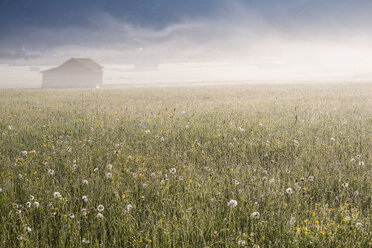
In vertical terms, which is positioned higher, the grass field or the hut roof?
the hut roof

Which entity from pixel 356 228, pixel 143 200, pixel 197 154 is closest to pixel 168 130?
pixel 197 154

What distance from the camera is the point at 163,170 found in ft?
15.7

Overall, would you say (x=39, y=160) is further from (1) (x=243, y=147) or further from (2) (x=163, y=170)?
(1) (x=243, y=147)

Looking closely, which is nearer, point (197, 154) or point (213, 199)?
point (213, 199)

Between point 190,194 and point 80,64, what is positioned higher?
point 80,64

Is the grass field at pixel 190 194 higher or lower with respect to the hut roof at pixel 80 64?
lower

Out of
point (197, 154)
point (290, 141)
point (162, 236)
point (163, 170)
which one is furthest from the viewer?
point (290, 141)

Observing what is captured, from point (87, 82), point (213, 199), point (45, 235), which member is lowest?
point (45, 235)

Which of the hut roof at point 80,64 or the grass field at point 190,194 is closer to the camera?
the grass field at point 190,194

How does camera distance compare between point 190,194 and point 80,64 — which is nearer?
point 190,194

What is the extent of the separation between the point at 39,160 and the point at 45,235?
2.78 m

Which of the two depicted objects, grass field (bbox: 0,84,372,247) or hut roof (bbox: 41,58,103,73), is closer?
grass field (bbox: 0,84,372,247)

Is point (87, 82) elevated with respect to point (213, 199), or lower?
elevated

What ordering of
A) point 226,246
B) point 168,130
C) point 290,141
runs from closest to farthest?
point 226,246 < point 290,141 < point 168,130
